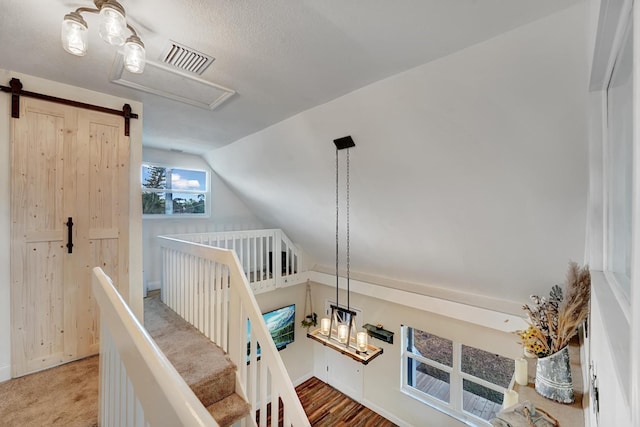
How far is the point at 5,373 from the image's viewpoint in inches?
83.0

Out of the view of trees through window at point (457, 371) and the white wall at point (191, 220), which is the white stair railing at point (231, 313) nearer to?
the white wall at point (191, 220)

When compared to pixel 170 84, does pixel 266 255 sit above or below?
below

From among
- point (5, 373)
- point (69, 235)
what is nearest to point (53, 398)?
point (5, 373)

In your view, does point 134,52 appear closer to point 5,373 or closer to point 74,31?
point 74,31

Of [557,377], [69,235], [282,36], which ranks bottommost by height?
[557,377]

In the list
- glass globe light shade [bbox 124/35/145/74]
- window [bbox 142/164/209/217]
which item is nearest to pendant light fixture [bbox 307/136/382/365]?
glass globe light shade [bbox 124/35/145/74]

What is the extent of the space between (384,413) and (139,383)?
5.20 m

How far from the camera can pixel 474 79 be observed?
179 centimetres

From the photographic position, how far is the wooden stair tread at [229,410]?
2.01m

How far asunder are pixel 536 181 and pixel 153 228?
5054mm

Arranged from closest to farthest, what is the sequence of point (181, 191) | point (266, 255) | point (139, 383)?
1. point (139, 383)
2. point (181, 191)
3. point (266, 255)

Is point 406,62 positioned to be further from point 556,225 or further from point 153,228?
point 153,228

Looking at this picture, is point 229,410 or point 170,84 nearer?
point 229,410

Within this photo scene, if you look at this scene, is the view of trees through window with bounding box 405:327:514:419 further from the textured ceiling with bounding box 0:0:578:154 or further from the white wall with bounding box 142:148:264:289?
the textured ceiling with bounding box 0:0:578:154
